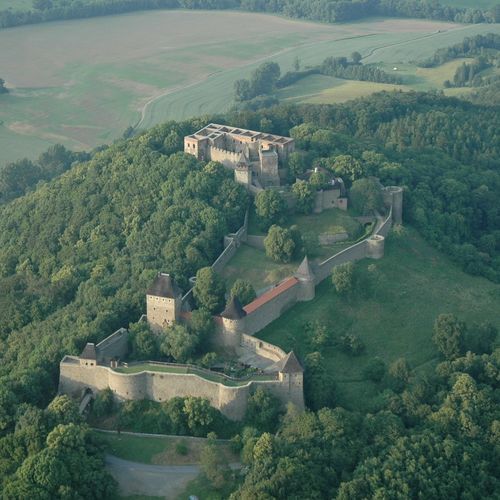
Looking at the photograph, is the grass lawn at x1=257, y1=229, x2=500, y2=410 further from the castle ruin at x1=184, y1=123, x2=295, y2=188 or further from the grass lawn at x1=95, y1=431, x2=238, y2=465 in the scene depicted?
the castle ruin at x1=184, y1=123, x2=295, y2=188

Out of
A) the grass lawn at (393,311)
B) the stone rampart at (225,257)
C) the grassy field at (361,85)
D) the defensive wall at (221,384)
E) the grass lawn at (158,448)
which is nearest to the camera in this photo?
the grass lawn at (158,448)

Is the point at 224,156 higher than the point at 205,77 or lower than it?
higher

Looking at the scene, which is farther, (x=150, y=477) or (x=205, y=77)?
(x=205, y=77)

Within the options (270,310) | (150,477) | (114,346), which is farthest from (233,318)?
(150,477)

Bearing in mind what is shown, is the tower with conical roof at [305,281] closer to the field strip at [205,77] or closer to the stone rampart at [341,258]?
the stone rampart at [341,258]

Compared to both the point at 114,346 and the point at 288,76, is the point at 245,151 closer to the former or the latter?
the point at 114,346

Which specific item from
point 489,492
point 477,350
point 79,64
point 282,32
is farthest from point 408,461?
point 282,32

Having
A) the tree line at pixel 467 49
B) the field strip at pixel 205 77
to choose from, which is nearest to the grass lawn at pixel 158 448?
the field strip at pixel 205 77
